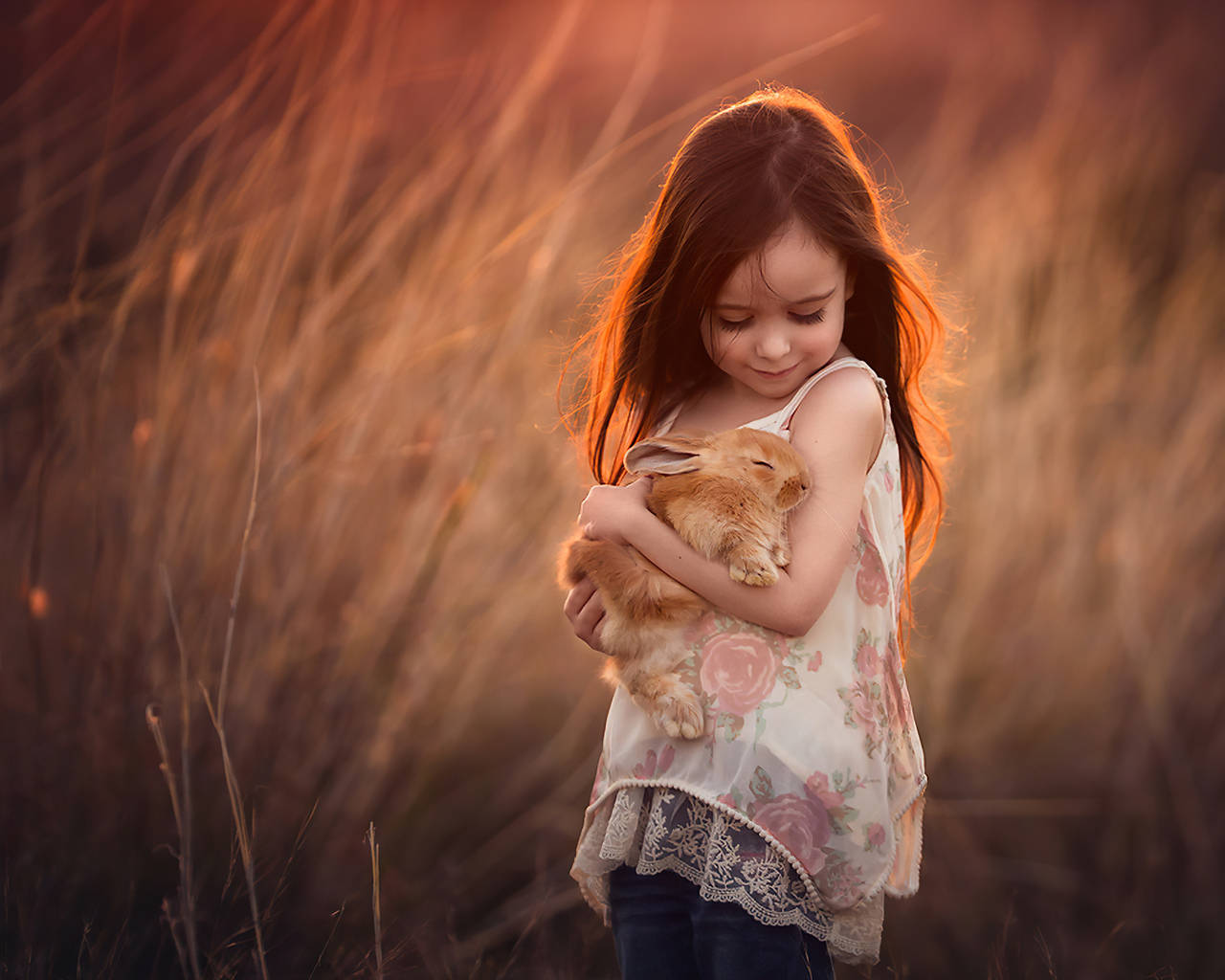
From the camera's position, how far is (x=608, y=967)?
7.07 feet

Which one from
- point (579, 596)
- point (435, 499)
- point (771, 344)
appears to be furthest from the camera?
point (435, 499)

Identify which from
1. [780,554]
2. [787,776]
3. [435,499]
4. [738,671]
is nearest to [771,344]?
[780,554]

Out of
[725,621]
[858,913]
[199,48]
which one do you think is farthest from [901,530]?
[199,48]

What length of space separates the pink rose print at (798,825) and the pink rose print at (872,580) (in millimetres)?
309

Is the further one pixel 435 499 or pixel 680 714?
pixel 435 499

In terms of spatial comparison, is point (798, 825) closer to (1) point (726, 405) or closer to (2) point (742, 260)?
(1) point (726, 405)

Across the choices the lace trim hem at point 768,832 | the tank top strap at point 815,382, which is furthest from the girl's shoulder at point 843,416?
the lace trim hem at point 768,832

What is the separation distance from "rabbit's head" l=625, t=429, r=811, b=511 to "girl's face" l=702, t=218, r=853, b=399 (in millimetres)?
113

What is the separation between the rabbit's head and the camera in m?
1.32

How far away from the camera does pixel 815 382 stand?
1396 millimetres

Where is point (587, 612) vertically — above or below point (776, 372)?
below

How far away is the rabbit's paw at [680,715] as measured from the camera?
1.29m

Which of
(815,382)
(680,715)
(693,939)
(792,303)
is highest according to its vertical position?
(792,303)

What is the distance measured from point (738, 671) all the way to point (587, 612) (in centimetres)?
24
